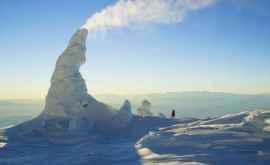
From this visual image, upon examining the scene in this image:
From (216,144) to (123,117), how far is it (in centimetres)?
3448

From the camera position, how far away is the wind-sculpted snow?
1970 inches

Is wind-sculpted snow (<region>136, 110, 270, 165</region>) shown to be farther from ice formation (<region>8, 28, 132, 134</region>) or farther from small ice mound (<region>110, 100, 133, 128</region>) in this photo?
ice formation (<region>8, 28, 132, 134</region>)

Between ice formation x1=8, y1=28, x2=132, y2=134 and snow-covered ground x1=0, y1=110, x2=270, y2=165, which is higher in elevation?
ice formation x1=8, y1=28, x2=132, y2=134

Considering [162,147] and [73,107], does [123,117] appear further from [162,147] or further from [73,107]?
[162,147]

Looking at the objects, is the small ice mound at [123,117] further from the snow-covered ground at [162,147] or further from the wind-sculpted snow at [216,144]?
the wind-sculpted snow at [216,144]

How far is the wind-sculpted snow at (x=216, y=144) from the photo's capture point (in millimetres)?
50031

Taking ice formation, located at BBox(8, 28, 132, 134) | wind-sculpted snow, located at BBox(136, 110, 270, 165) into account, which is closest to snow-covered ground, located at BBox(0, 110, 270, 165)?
wind-sculpted snow, located at BBox(136, 110, 270, 165)

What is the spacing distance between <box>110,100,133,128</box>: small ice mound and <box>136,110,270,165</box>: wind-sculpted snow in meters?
22.2

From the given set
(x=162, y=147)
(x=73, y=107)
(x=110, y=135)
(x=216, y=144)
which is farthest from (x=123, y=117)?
(x=216, y=144)

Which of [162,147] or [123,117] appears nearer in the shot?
[162,147]

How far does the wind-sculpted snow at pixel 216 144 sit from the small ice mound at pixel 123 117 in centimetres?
2220

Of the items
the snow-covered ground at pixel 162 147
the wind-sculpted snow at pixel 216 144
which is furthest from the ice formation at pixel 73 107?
the wind-sculpted snow at pixel 216 144

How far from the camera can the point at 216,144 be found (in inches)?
2203

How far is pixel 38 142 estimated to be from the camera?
78250 mm
